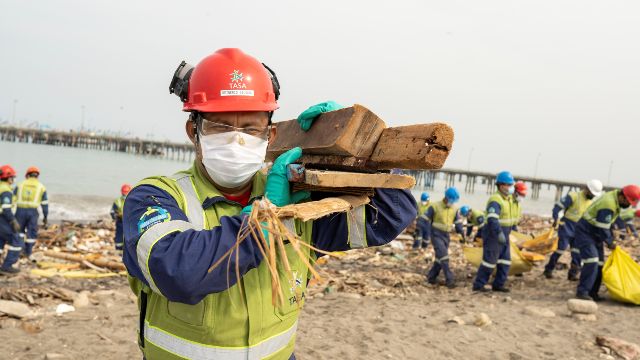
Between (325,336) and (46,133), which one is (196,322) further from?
(46,133)

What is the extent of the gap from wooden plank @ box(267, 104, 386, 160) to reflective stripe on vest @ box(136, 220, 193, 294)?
2.40 feet

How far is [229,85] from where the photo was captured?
5.85 ft

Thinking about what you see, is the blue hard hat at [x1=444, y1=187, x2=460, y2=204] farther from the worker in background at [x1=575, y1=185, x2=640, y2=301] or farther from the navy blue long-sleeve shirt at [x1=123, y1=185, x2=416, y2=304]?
the navy blue long-sleeve shirt at [x1=123, y1=185, x2=416, y2=304]

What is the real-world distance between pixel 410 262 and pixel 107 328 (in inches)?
326

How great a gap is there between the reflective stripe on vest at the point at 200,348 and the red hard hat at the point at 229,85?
89cm

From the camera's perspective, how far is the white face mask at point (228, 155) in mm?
1841

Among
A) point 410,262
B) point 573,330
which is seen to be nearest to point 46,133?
point 410,262

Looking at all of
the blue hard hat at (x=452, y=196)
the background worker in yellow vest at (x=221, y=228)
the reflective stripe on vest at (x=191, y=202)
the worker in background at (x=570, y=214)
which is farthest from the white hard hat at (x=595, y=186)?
the reflective stripe on vest at (x=191, y=202)

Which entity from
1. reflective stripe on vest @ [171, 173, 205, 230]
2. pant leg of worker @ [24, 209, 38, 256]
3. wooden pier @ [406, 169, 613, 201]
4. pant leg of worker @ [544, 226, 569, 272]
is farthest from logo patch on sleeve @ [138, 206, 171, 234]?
wooden pier @ [406, 169, 613, 201]

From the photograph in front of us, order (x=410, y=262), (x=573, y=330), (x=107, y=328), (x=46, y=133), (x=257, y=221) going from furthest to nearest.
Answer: (x=46, y=133) < (x=410, y=262) < (x=573, y=330) < (x=107, y=328) < (x=257, y=221)

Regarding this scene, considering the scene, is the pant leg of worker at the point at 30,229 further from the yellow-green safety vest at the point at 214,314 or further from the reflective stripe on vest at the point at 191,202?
the reflective stripe on vest at the point at 191,202

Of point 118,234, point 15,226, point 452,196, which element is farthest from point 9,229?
Result: point 452,196

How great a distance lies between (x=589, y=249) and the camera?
7793 mm

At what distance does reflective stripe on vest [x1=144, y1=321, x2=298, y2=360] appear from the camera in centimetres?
165
